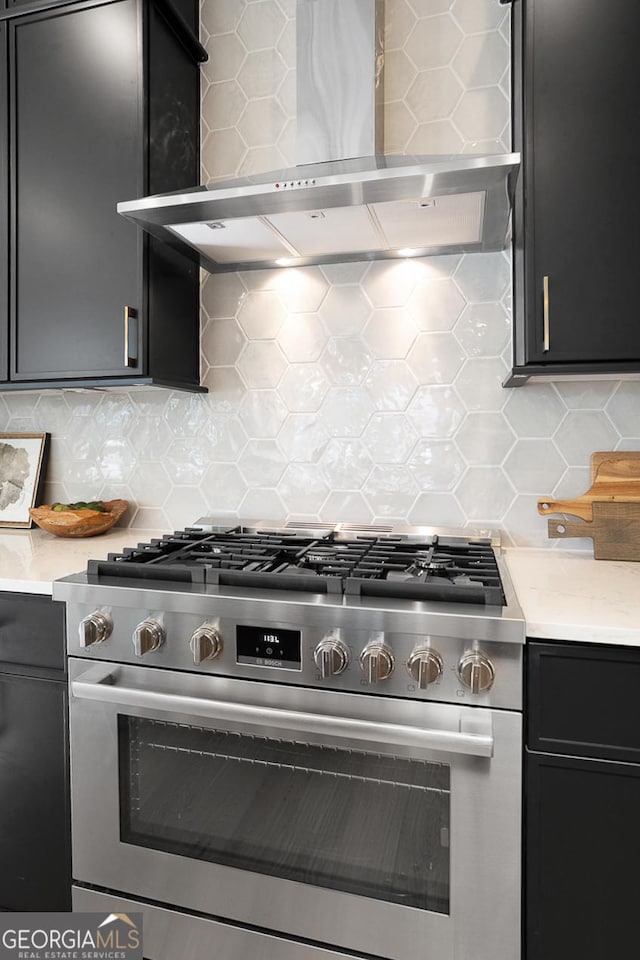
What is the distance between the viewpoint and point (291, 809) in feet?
4.26

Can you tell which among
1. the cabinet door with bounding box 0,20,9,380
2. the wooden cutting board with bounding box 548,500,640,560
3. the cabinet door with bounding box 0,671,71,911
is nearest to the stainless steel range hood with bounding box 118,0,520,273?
the cabinet door with bounding box 0,20,9,380

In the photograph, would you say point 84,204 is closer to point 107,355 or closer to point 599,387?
point 107,355

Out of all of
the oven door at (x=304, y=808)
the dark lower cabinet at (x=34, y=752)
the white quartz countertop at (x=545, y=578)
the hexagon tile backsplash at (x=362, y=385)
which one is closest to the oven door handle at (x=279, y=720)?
the oven door at (x=304, y=808)

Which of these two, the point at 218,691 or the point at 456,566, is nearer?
the point at 218,691

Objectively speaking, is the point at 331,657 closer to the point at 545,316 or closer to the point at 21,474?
the point at 545,316


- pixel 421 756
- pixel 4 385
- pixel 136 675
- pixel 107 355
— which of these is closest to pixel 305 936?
pixel 421 756

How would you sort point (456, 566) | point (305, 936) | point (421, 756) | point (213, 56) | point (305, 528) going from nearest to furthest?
point (421, 756), point (305, 936), point (456, 566), point (305, 528), point (213, 56)

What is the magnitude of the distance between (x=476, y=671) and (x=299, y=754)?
43 cm

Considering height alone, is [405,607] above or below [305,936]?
above

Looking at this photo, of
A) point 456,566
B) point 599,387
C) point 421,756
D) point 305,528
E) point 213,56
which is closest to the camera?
point 421,756

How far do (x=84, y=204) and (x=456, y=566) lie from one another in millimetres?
1487

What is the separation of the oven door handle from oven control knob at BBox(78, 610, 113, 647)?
8 centimetres

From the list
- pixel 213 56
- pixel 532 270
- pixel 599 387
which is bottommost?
pixel 599 387

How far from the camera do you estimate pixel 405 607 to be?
1.19 metres
